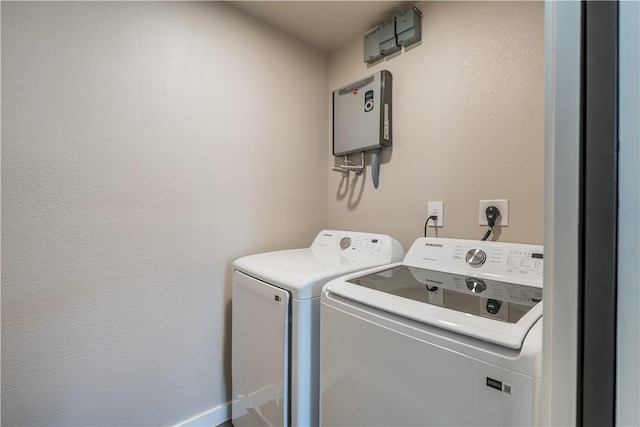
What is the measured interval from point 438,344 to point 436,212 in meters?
0.92

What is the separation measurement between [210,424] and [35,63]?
1.84 meters

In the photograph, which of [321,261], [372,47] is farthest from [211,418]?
[372,47]

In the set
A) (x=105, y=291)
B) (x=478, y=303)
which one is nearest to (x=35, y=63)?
(x=105, y=291)

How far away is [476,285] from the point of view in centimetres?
98

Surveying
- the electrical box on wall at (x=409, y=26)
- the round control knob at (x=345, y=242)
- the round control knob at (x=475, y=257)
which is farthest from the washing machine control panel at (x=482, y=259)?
the electrical box on wall at (x=409, y=26)

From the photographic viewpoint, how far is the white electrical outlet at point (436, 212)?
1.43 meters

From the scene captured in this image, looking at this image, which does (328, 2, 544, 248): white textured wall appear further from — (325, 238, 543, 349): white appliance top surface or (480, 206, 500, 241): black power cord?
(325, 238, 543, 349): white appliance top surface

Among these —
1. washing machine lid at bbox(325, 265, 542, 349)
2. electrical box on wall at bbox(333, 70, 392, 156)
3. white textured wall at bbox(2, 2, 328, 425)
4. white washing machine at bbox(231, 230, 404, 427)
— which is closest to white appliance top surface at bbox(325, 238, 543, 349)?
washing machine lid at bbox(325, 265, 542, 349)

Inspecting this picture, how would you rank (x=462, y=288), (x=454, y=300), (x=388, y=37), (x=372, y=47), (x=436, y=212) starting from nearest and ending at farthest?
(x=454, y=300)
(x=462, y=288)
(x=436, y=212)
(x=388, y=37)
(x=372, y=47)

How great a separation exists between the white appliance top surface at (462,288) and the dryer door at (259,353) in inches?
11.4

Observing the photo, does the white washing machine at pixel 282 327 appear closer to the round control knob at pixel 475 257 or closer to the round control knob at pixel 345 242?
the round control knob at pixel 345 242

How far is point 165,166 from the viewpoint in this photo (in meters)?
1.34

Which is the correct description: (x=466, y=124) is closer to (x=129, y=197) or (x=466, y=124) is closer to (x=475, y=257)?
(x=475, y=257)

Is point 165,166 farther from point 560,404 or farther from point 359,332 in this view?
point 560,404
